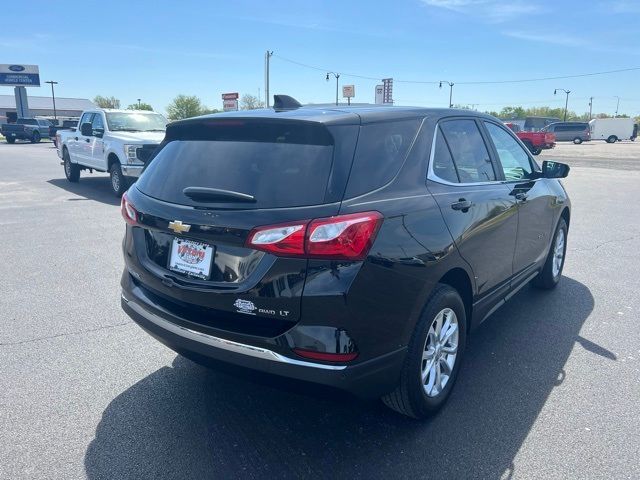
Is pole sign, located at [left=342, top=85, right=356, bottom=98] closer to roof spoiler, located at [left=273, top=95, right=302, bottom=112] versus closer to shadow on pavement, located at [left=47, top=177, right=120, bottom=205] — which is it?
shadow on pavement, located at [left=47, top=177, right=120, bottom=205]

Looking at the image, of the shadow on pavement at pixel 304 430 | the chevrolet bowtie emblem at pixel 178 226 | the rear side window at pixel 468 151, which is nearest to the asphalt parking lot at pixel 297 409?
the shadow on pavement at pixel 304 430

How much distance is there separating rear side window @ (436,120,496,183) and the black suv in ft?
0.09

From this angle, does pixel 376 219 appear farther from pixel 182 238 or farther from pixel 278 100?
pixel 278 100

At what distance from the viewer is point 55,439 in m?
2.87

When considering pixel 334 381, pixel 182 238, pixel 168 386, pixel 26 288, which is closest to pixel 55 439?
pixel 168 386

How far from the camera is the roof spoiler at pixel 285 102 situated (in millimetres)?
3451

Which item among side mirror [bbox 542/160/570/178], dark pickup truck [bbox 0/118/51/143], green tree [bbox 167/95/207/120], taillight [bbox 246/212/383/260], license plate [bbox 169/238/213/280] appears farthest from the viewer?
green tree [bbox 167/95/207/120]

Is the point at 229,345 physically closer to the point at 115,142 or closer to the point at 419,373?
the point at 419,373

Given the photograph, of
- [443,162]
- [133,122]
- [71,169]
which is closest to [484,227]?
[443,162]

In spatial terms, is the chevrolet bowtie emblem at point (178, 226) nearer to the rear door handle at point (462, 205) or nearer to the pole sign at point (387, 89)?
the rear door handle at point (462, 205)

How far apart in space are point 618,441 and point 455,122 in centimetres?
222

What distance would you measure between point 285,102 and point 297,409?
201 centimetres

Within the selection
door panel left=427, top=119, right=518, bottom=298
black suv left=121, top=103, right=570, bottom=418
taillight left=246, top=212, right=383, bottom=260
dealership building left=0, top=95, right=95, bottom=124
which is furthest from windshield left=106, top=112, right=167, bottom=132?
dealership building left=0, top=95, right=95, bottom=124

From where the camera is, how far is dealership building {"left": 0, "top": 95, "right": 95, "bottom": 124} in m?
101
